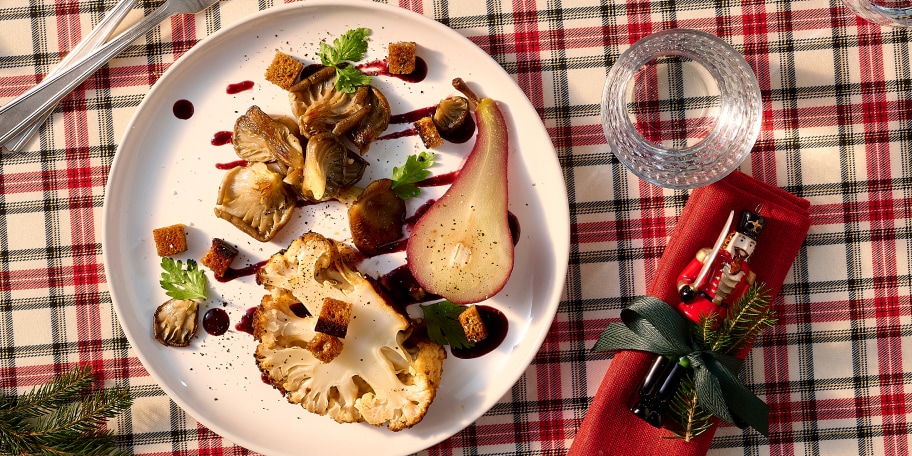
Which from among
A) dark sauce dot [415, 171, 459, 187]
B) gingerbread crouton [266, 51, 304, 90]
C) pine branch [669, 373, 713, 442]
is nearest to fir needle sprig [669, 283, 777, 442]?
pine branch [669, 373, 713, 442]

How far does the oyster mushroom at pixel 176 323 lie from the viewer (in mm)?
1853

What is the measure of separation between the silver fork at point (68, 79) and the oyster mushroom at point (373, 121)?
54 cm

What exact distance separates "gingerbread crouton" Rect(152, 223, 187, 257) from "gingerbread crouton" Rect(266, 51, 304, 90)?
0.50 m

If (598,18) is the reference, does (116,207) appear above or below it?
below

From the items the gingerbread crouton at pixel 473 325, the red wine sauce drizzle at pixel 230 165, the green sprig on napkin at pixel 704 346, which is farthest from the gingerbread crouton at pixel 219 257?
the green sprig on napkin at pixel 704 346

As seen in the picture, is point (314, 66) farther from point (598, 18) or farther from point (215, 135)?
point (598, 18)

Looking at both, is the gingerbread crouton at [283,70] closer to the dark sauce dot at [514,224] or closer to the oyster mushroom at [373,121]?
the oyster mushroom at [373,121]

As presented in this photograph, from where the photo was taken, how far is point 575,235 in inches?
73.2

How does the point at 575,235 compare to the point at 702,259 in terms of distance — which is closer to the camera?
the point at 702,259

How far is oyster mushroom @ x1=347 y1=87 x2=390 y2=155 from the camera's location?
176 centimetres

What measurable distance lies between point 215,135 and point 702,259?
139cm

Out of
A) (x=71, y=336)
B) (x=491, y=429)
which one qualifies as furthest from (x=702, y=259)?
(x=71, y=336)

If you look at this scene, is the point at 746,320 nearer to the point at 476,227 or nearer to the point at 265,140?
the point at 476,227

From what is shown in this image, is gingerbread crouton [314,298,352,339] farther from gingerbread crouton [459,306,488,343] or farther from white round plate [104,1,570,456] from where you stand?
gingerbread crouton [459,306,488,343]
